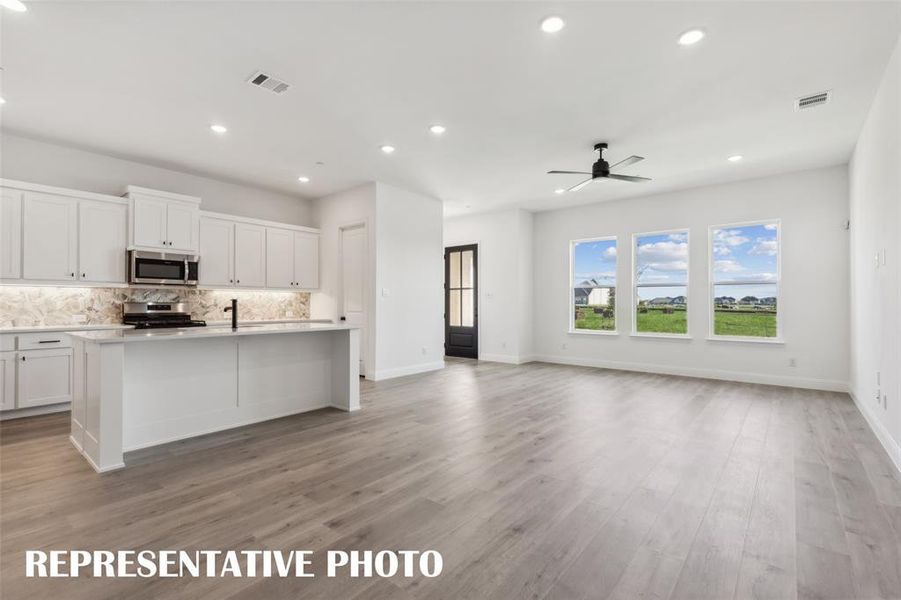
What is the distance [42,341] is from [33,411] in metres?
0.76

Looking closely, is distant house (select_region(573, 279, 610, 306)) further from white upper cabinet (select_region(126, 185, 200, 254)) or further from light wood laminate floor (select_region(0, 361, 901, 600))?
white upper cabinet (select_region(126, 185, 200, 254))

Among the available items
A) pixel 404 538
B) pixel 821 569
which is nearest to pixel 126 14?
pixel 404 538

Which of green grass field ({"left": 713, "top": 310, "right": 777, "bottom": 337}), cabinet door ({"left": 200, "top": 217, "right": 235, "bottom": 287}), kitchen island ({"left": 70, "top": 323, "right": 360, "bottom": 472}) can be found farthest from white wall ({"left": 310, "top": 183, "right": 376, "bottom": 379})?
green grass field ({"left": 713, "top": 310, "right": 777, "bottom": 337})

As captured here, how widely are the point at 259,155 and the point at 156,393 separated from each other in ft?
10.3

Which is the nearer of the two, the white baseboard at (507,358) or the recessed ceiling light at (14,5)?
the recessed ceiling light at (14,5)

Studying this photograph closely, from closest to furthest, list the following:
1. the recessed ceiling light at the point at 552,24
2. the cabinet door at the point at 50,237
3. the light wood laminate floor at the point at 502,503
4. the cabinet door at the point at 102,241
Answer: the light wood laminate floor at the point at 502,503, the recessed ceiling light at the point at 552,24, the cabinet door at the point at 50,237, the cabinet door at the point at 102,241

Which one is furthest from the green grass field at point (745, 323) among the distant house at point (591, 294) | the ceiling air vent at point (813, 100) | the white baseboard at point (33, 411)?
the white baseboard at point (33, 411)

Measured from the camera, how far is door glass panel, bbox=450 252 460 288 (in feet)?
29.4

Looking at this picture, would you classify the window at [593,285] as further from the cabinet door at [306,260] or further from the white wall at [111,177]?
the white wall at [111,177]

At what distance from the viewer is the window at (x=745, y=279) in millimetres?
6117

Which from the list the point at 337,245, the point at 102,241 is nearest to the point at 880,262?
the point at 337,245

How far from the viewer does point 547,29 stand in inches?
109

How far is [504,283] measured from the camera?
8.24m

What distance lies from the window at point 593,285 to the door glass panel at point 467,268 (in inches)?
81.0
